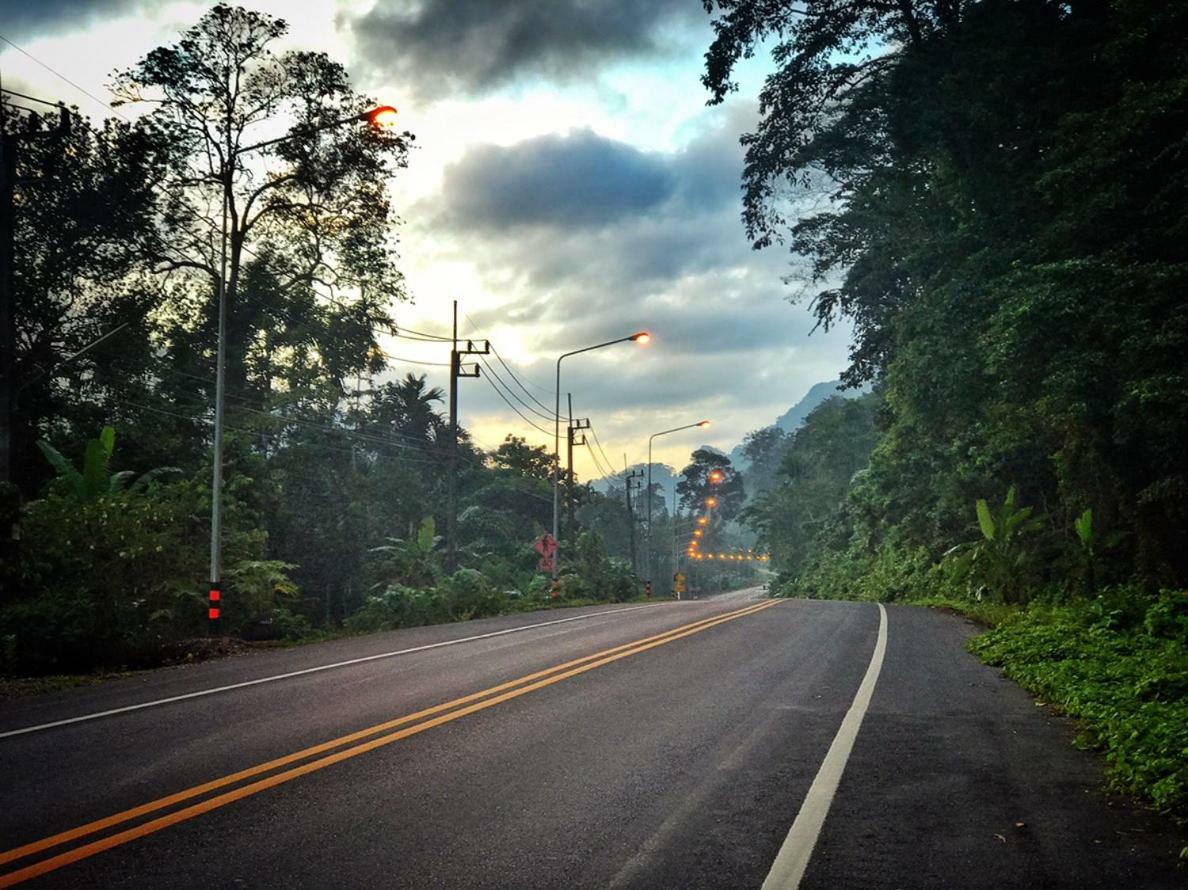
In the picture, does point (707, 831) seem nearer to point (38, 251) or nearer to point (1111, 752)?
point (1111, 752)

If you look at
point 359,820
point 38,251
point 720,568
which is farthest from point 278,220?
point 720,568

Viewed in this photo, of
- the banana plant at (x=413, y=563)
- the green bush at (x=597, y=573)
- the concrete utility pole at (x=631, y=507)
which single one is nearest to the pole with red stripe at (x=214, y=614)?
the banana plant at (x=413, y=563)

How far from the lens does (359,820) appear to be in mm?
5027

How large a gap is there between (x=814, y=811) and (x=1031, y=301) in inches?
480

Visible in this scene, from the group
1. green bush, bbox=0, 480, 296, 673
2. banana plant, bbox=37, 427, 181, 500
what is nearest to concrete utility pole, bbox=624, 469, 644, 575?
green bush, bbox=0, 480, 296, 673

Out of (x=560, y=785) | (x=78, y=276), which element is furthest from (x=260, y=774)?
(x=78, y=276)

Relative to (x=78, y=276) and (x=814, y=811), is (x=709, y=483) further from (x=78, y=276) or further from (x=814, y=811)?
(x=814, y=811)

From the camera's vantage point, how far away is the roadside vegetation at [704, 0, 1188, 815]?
39.8 ft

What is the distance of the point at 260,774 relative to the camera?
594cm

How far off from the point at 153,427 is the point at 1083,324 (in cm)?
2418

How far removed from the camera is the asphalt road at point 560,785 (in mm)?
4344

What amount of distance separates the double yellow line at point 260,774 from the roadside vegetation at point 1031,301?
5245mm

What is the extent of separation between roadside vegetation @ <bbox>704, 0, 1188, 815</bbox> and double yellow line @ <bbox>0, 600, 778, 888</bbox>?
5.24 meters

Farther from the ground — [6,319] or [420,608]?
[6,319]
